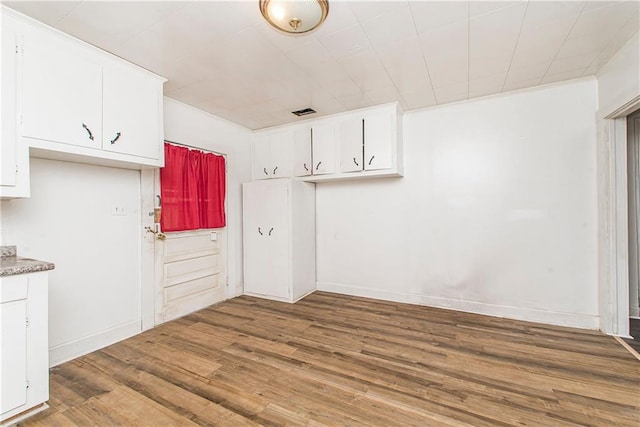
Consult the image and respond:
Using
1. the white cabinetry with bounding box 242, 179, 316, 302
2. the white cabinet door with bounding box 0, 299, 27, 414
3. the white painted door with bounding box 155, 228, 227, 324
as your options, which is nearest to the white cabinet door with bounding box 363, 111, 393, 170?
the white cabinetry with bounding box 242, 179, 316, 302

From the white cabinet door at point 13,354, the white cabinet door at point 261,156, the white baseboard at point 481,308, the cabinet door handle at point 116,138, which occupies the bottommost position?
the white baseboard at point 481,308

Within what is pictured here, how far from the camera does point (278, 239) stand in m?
3.84

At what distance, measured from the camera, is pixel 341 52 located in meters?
2.29

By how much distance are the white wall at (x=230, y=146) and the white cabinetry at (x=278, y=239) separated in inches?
5.1

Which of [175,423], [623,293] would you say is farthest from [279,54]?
[623,293]

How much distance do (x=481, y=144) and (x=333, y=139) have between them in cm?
182

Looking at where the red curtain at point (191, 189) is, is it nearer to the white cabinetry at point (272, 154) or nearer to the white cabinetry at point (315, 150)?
the white cabinetry at point (272, 154)

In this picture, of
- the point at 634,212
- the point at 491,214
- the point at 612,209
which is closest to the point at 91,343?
the point at 491,214

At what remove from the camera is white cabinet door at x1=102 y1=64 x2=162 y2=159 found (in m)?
2.30

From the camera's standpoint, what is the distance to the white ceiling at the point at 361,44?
1.82 meters

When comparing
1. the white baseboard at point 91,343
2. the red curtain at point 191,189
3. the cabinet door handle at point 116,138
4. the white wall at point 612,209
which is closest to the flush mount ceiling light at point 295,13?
the cabinet door handle at point 116,138

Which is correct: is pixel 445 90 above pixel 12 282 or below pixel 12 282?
above

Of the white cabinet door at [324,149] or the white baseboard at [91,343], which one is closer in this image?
the white baseboard at [91,343]

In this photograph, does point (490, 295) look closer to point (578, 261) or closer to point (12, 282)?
point (578, 261)
